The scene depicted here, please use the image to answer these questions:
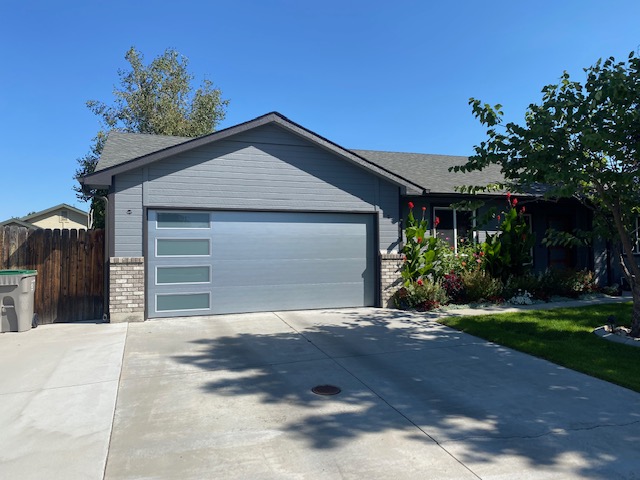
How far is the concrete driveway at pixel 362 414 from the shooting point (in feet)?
10.9

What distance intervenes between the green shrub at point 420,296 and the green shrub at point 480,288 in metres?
0.69

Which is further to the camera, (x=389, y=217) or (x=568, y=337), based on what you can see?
(x=389, y=217)

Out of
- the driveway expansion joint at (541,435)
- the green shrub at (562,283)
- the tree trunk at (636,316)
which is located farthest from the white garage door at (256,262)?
the driveway expansion joint at (541,435)

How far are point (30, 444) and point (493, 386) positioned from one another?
4773 millimetres

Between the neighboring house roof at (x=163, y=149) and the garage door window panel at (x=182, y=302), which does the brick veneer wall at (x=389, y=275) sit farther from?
the garage door window panel at (x=182, y=302)

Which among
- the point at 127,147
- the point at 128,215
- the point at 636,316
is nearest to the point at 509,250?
the point at 636,316

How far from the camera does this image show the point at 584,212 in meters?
14.1

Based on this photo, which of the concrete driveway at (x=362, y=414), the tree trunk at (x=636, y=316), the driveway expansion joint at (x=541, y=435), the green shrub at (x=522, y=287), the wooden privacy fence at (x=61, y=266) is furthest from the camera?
the green shrub at (x=522, y=287)

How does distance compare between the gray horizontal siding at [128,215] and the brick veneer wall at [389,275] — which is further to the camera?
the brick veneer wall at [389,275]

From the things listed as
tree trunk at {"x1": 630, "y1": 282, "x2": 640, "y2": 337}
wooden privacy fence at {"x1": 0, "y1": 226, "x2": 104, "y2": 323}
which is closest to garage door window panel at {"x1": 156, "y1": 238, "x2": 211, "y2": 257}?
wooden privacy fence at {"x1": 0, "y1": 226, "x2": 104, "y2": 323}

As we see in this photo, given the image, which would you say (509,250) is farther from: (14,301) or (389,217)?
(14,301)

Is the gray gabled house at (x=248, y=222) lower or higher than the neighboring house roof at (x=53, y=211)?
lower

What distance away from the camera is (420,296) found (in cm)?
1041

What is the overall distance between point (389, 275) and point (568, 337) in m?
4.34
